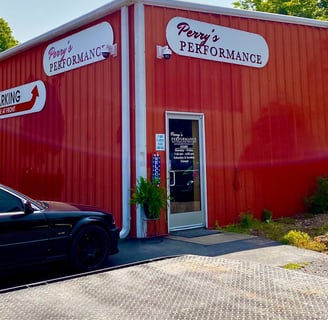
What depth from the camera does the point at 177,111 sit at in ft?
28.4

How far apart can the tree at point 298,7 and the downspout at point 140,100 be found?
18.6 meters

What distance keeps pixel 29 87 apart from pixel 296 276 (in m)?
9.05

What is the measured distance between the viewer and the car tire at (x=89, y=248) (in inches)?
221

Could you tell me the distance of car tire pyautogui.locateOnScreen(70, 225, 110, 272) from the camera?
18.4 feet

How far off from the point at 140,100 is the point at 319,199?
5.44 m

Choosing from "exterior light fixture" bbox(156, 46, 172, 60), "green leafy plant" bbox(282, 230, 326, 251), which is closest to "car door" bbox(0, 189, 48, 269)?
"green leafy plant" bbox(282, 230, 326, 251)

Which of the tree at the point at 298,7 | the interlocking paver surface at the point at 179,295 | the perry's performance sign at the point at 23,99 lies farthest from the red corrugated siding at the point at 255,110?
the tree at the point at 298,7

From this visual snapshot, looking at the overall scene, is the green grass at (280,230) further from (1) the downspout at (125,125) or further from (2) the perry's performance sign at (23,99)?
(2) the perry's performance sign at (23,99)

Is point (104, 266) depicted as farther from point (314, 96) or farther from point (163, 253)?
point (314, 96)

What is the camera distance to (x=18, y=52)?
1193 centimetres

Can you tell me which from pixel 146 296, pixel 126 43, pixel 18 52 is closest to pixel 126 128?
pixel 126 43

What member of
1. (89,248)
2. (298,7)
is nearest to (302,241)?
(89,248)

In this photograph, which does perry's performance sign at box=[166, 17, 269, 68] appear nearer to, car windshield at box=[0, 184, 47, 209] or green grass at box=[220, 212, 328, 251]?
green grass at box=[220, 212, 328, 251]

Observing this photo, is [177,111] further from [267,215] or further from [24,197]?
[24,197]
